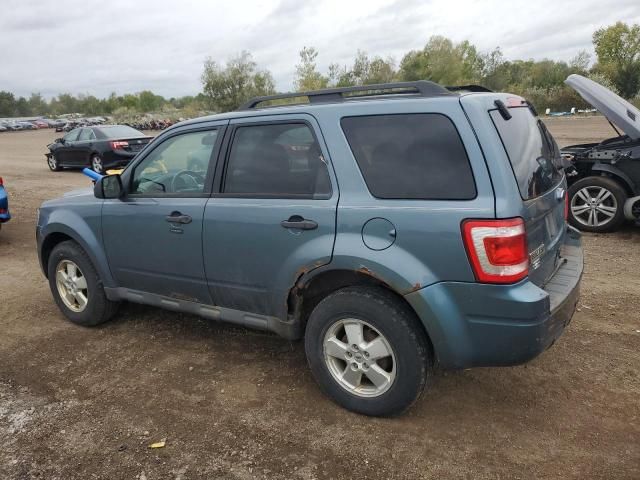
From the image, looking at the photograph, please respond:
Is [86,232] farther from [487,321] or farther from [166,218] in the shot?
[487,321]

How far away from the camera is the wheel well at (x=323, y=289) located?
2.94 m

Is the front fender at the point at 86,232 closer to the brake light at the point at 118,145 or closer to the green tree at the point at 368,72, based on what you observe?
the brake light at the point at 118,145

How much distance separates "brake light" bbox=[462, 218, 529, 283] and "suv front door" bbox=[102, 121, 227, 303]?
1816mm

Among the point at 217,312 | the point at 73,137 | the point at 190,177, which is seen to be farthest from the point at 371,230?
the point at 73,137

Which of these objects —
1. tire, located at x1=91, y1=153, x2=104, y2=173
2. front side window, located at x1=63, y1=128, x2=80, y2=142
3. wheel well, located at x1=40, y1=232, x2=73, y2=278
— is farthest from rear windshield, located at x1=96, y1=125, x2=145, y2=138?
wheel well, located at x1=40, y1=232, x2=73, y2=278

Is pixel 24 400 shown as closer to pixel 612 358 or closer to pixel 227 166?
pixel 227 166

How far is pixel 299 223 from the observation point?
10.1 ft

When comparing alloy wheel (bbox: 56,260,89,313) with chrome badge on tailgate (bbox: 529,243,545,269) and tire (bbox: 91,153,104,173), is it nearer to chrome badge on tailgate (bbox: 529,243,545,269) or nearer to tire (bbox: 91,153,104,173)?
chrome badge on tailgate (bbox: 529,243,545,269)

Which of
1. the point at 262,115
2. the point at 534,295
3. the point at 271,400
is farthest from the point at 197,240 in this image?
the point at 534,295

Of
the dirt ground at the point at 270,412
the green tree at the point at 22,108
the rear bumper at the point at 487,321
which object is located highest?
the green tree at the point at 22,108

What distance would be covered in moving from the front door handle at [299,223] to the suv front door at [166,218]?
28.8 inches

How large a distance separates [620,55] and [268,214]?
68.5 meters

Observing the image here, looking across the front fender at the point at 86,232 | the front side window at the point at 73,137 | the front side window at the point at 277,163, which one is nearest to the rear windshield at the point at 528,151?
the front side window at the point at 277,163

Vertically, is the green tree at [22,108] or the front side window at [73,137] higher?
the green tree at [22,108]
